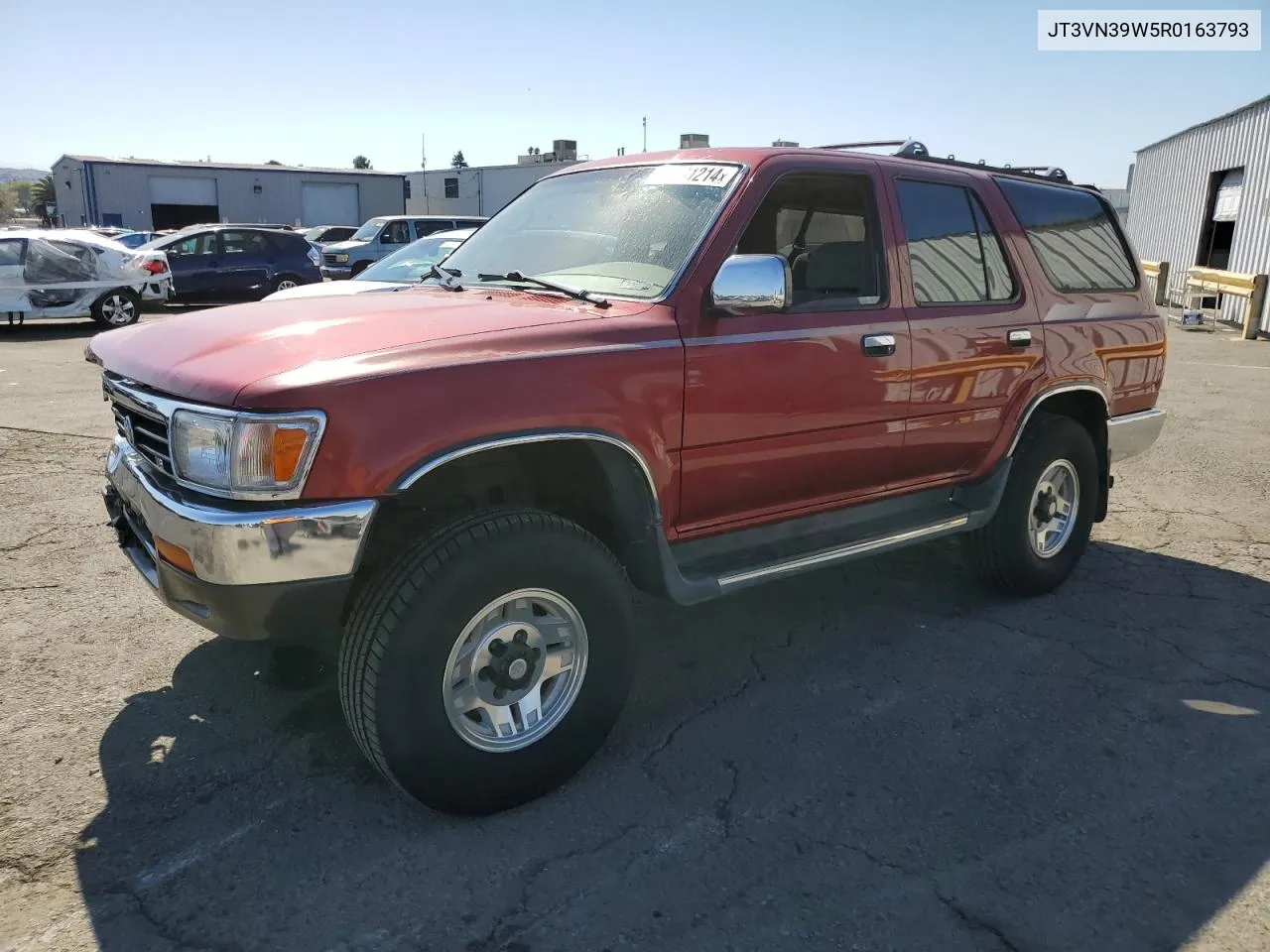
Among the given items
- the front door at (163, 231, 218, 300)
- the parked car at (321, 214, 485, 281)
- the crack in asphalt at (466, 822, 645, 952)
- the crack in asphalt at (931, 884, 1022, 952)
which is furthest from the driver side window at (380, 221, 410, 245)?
the crack in asphalt at (931, 884, 1022, 952)

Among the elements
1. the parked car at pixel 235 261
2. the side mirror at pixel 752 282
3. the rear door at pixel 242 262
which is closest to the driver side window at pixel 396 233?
the parked car at pixel 235 261

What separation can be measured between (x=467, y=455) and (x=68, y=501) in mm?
4483

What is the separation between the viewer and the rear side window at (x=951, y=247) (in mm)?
4094

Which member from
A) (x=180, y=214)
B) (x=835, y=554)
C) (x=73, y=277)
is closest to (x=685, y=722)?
(x=835, y=554)

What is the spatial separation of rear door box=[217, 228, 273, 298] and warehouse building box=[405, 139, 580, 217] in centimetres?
1739

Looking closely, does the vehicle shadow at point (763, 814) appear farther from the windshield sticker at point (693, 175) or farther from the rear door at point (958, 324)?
the windshield sticker at point (693, 175)

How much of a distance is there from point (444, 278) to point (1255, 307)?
17.4m

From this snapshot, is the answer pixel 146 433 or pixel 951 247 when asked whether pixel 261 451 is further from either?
pixel 951 247

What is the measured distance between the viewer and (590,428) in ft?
9.80

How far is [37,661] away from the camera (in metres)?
3.91

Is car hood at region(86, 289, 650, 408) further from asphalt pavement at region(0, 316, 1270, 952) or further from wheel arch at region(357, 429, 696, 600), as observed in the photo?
asphalt pavement at region(0, 316, 1270, 952)

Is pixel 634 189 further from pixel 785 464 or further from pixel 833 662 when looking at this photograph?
pixel 833 662

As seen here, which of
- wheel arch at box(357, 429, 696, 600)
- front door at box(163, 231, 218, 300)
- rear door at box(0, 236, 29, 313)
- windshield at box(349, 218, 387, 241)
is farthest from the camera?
windshield at box(349, 218, 387, 241)

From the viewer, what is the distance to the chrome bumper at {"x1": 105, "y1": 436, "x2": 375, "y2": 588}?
253 centimetres
